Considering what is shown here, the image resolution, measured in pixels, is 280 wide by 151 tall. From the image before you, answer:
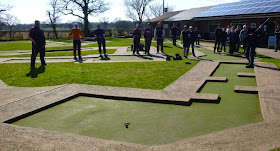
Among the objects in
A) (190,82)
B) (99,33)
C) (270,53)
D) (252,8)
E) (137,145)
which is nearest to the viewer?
(137,145)

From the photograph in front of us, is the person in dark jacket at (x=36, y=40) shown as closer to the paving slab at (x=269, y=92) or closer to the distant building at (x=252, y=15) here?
the paving slab at (x=269, y=92)

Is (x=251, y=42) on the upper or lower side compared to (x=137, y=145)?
upper

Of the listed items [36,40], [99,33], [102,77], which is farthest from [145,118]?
[99,33]

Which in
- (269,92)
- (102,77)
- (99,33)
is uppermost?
(99,33)

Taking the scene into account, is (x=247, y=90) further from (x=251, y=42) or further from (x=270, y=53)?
(x=270, y=53)

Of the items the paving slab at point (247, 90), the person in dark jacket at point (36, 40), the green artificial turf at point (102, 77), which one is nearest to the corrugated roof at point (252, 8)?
the green artificial turf at point (102, 77)

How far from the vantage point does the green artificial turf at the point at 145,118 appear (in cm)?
360

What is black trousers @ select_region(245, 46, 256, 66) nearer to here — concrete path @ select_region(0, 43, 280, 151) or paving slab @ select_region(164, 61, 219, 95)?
paving slab @ select_region(164, 61, 219, 95)

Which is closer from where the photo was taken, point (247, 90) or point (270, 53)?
point (247, 90)

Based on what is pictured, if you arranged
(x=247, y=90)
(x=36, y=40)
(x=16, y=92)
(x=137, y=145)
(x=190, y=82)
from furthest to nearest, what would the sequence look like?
(x=36, y=40) < (x=190, y=82) < (x=16, y=92) < (x=247, y=90) < (x=137, y=145)

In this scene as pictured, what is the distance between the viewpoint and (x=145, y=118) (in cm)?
423

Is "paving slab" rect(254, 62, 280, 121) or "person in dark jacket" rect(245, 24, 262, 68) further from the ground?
"person in dark jacket" rect(245, 24, 262, 68)

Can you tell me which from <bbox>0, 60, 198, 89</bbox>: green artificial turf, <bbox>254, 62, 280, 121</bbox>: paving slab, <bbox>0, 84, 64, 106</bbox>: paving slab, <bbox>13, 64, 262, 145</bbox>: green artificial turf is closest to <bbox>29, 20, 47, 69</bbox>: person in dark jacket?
<bbox>0, 60, 198, 89</bbox>: green artificial turf

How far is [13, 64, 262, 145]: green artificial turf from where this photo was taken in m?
3.60
